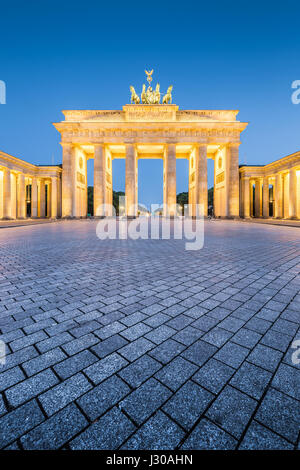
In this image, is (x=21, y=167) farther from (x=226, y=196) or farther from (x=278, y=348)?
(x=278, y=348)

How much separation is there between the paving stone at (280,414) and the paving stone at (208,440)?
0.27m

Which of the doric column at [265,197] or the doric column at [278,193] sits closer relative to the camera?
the doric column at [278,193]

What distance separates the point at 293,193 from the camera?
2791 cm

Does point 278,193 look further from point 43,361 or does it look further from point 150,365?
point 43,361

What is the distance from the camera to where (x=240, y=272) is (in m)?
4.68

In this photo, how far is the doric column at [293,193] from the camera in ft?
90.8

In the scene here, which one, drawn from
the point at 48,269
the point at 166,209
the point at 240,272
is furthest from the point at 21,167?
the point at 240,272

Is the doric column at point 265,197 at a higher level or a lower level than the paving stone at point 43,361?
higher

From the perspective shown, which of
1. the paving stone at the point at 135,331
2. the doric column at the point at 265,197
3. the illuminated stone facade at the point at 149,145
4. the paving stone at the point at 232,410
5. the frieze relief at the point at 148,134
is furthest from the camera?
the doric column at the point at 265,197

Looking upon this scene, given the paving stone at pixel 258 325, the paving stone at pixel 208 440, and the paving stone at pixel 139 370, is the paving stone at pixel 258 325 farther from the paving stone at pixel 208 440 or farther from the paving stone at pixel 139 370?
the paving stone at pixel 208 440

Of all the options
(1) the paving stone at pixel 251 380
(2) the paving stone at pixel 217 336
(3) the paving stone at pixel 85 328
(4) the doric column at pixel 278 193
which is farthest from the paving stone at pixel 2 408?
(4) the doric column at pixel 278 193

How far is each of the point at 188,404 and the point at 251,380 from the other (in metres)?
0.58

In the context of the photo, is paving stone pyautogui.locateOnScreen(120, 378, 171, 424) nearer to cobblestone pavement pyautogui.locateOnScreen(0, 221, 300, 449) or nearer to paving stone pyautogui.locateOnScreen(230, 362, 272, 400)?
cobblestone pavement pyautogui.locateOnScreen(0, 221, 300, 449)

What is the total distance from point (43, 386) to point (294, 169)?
3365 centimetres
